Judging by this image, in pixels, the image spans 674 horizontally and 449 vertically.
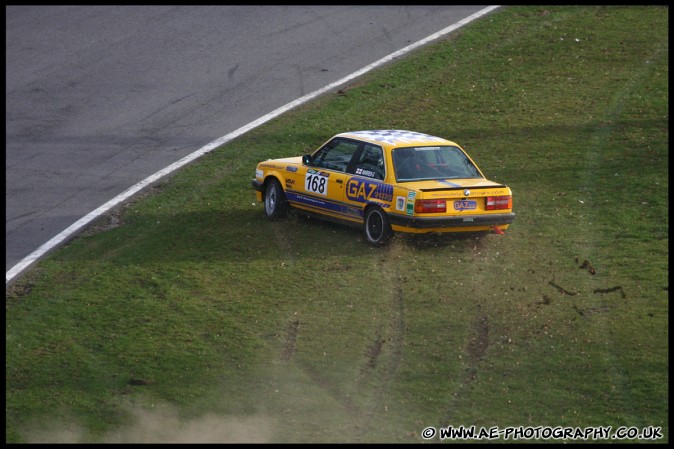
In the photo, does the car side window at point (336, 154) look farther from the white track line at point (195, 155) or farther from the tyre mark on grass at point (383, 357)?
the white track line at point (195, 155)

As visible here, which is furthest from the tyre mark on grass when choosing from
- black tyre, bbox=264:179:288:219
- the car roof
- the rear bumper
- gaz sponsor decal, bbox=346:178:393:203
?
black tyre, bbox=264:179:288:219

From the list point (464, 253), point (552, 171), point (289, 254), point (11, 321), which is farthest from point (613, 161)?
point (11, 321)

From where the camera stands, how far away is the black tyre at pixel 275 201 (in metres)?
15.4

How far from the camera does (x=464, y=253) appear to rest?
44.7 ft

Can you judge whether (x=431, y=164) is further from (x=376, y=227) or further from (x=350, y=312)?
(x=350, y=312)

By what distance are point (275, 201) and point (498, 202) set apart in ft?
11.6

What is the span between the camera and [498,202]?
44.9ft

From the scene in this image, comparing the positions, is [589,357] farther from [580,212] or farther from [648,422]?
[580,212]

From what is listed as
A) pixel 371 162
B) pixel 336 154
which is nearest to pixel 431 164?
pixel 371 162

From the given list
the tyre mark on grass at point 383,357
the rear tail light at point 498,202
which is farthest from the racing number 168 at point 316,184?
the rear tail light at point 498,202

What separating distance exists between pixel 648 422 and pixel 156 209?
30.7ft

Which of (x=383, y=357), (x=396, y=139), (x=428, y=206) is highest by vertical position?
(x=396, y=139)

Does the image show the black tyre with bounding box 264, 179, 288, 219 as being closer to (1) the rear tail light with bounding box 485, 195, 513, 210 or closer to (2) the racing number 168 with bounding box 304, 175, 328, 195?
(2) the racing number 168 with bounding box 304, 175, 328, 195

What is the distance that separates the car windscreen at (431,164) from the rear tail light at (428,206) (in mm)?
641
